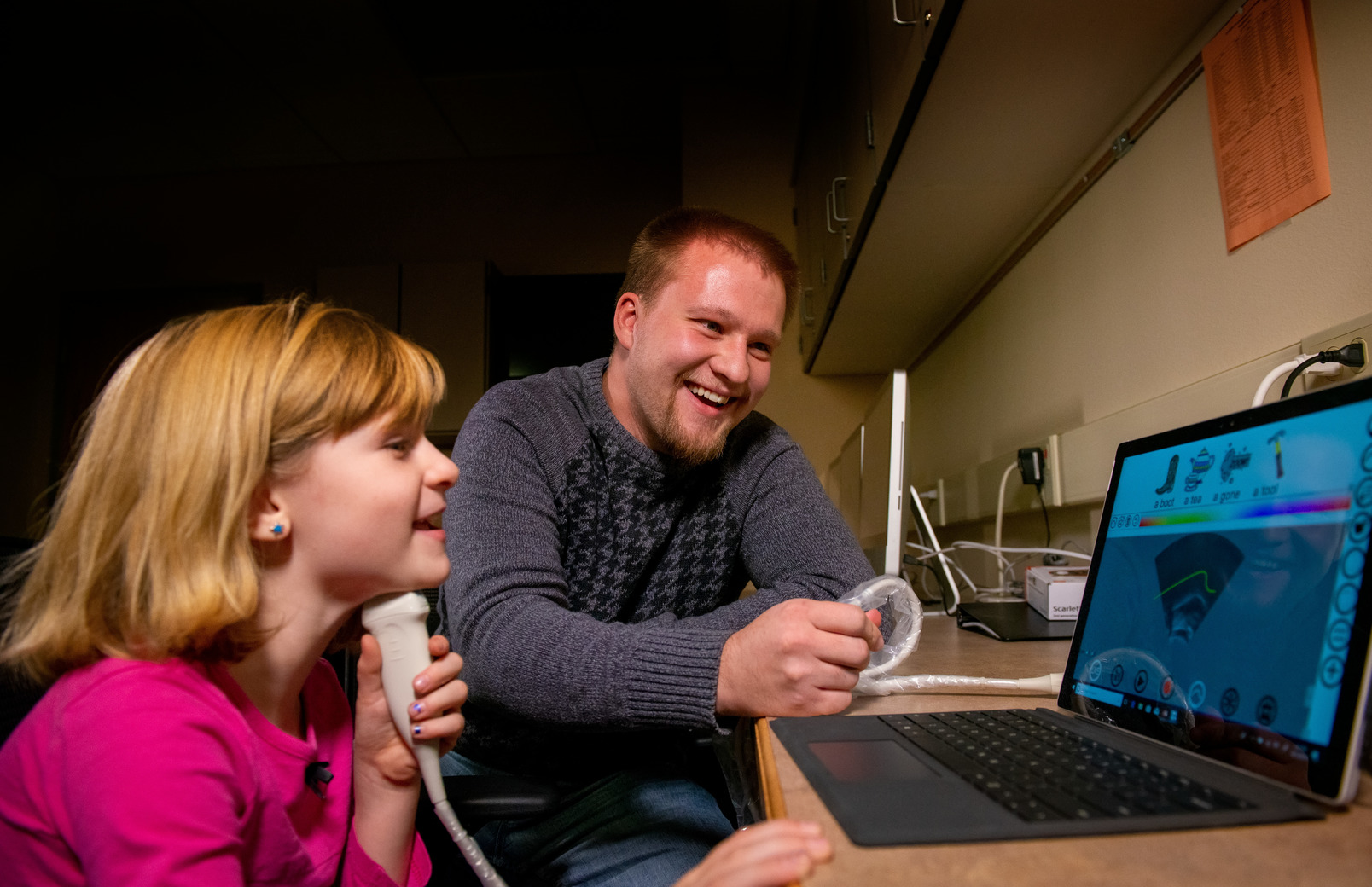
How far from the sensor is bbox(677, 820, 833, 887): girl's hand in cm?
34

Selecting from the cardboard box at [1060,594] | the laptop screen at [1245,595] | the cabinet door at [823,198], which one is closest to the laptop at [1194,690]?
the laptop screen at [1245,595]

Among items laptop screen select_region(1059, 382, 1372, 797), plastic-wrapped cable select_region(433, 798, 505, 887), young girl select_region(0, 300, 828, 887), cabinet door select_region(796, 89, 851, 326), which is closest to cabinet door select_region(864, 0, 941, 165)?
cabinet door select_region(796, 89, 851, 326)

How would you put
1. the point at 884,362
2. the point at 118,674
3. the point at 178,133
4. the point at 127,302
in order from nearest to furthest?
the point at 118,674
the point at 884,362
the point at 178,133
the point at 127,302

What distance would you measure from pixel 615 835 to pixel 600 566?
35 centimetres

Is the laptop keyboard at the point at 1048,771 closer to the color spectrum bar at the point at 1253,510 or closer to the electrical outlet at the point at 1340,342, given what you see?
the color spectrum bar at the point at 1253,510

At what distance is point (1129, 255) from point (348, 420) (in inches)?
45.5

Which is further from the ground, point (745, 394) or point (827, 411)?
point (827, 411)

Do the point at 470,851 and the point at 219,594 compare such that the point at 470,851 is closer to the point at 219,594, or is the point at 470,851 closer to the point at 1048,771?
the point at 219,594

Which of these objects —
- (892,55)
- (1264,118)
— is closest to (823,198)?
(892,55)

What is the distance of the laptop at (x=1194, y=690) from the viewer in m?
0.38

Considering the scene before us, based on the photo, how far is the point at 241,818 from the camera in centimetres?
53

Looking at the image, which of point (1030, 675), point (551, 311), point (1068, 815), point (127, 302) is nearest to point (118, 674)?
point (1068, 815)

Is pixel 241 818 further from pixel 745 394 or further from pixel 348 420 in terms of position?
pixel 745 394

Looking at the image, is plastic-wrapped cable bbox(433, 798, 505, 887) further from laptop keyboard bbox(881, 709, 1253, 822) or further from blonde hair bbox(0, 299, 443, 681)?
laptop keyboard bbox(881, 709, 1253, 822)
